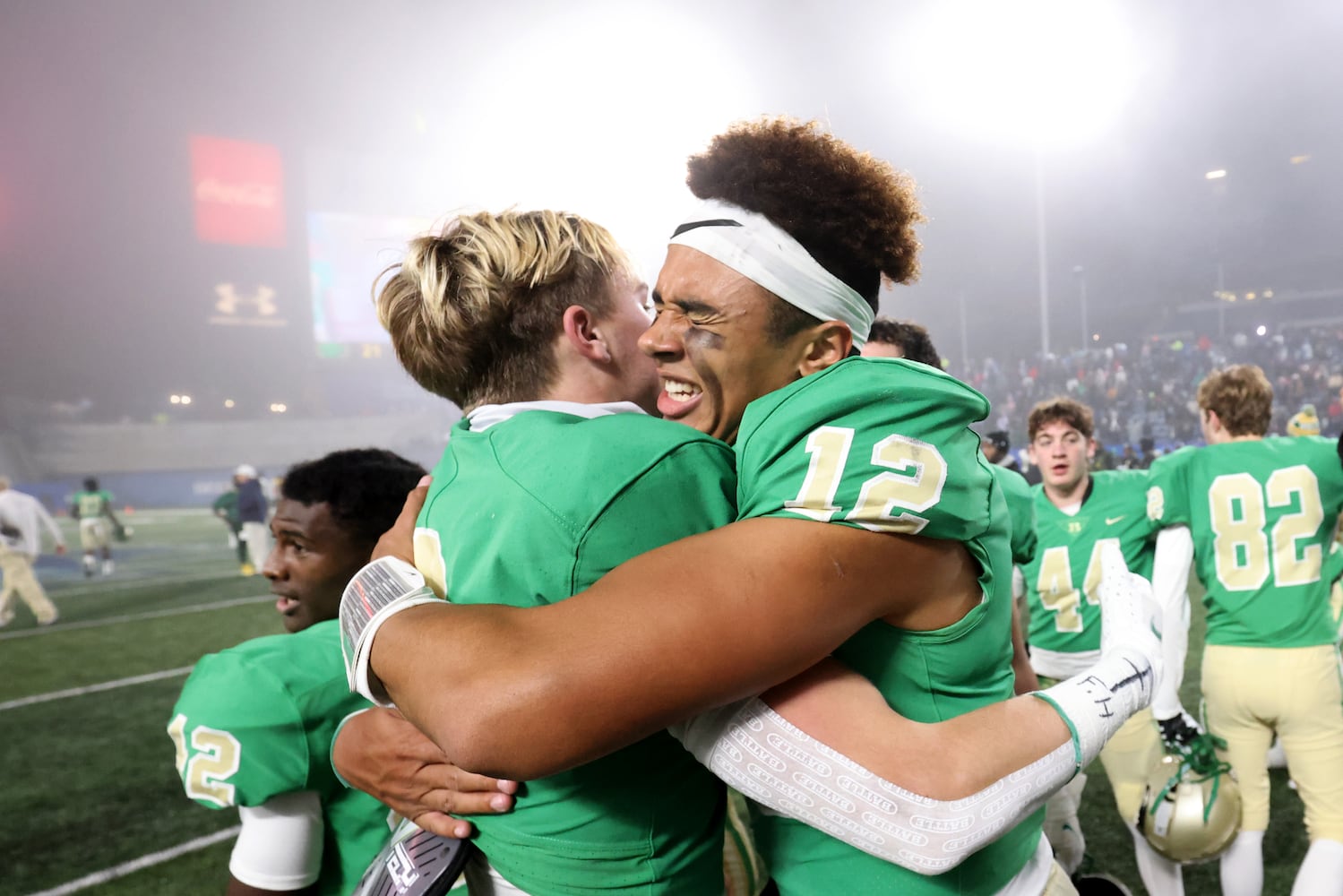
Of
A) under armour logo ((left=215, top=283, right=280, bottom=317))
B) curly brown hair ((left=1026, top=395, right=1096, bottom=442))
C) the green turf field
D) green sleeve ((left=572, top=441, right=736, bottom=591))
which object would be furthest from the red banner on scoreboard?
green sleeve ((left=572, top=441, right=736, bottom=591))

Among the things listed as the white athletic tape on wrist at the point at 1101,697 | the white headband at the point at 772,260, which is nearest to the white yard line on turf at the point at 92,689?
the white headband at the point at 772,260

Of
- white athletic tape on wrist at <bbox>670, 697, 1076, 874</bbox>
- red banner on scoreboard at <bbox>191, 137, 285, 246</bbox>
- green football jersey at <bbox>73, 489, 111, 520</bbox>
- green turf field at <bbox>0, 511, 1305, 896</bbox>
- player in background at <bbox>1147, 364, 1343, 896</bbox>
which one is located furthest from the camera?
red banner on scoreboard at <bbox>191, 137, 285, 246</bbox>

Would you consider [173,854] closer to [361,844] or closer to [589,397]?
[361,844]

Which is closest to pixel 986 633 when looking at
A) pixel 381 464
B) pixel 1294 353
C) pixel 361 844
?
pixel 361 844

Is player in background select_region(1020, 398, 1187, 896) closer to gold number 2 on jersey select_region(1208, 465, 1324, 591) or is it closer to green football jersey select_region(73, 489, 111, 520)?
gold number 2 on jersey select_region(1208, 465, 1324, 591)

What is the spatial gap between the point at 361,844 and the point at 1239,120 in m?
28.7

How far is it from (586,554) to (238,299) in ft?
99.7

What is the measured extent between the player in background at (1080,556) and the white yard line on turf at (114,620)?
11683mm

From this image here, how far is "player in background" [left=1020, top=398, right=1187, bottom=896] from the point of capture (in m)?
3.67

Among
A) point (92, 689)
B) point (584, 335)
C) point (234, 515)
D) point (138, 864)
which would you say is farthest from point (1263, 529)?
point (234, 515)

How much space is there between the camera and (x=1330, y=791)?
341 centimetres

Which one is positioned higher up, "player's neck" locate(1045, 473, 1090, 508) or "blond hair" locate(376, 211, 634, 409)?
"blond hair" locate(376, 211, 634, 409)

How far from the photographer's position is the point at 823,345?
1.33 m

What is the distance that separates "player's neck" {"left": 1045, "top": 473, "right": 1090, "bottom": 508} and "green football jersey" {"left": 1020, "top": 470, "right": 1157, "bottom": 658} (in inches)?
1.1
